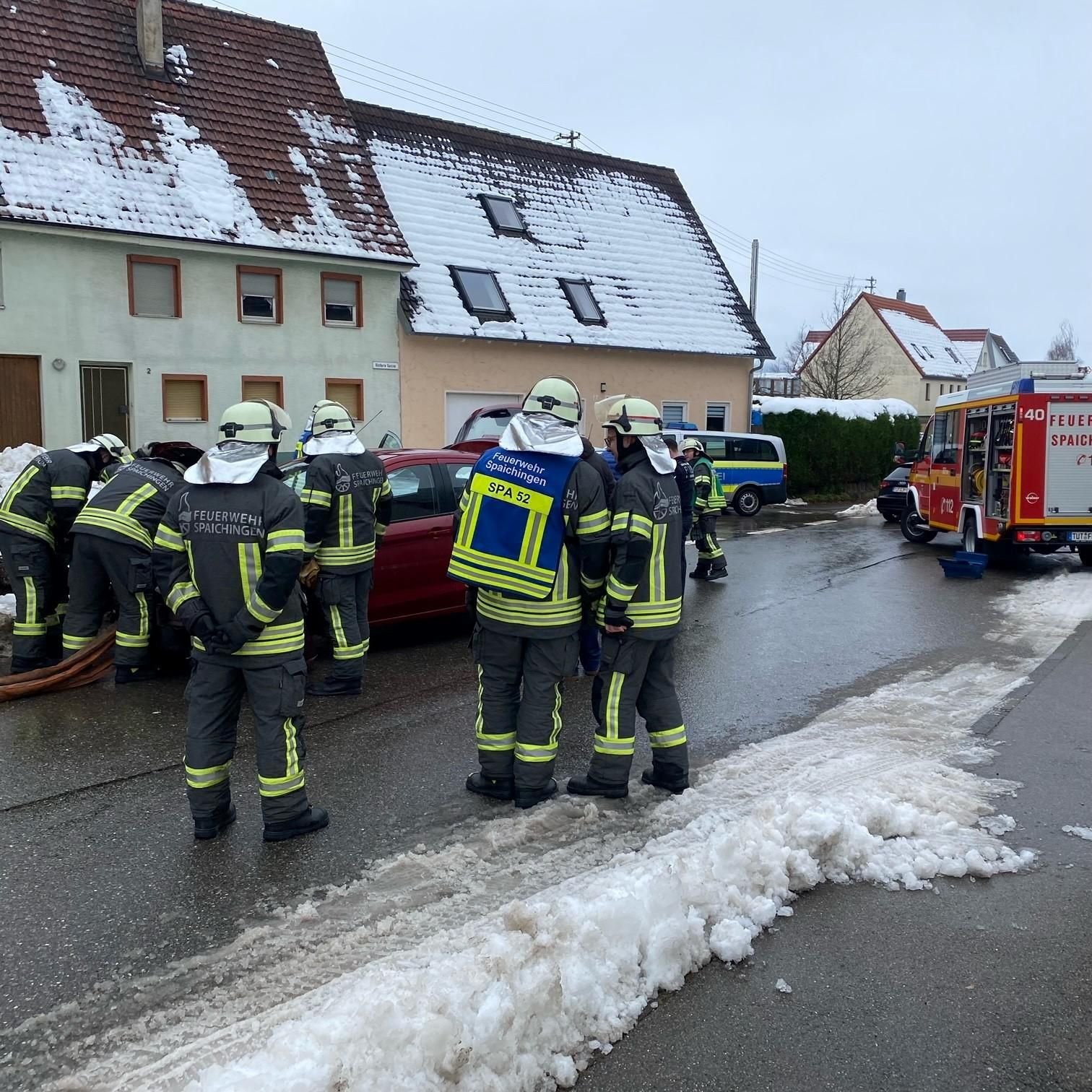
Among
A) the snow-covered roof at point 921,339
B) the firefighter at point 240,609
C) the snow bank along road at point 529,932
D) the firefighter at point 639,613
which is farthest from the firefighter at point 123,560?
the snow-covered roof at point 921,339

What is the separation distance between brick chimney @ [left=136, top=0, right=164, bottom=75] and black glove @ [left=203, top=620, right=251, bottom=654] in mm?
19241

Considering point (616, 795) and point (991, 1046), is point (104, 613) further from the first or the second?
point (991, 1046)

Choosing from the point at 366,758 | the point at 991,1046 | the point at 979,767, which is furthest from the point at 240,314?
the point at 991,1046

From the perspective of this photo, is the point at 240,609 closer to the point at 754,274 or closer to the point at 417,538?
the point at 417,538

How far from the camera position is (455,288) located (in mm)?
22922

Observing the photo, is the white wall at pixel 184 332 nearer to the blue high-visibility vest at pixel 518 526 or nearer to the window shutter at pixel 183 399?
the window shutter at pixel 183 399

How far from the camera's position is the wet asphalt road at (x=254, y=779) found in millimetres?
3902

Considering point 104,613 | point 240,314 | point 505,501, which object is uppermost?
point 240,314

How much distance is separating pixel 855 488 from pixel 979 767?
83.6 feet

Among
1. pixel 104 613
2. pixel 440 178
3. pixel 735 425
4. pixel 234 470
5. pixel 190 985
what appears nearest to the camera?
pixel 190 985

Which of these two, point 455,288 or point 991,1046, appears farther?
point 455,288

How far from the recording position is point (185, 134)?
19734mm

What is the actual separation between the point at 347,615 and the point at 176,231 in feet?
45.0

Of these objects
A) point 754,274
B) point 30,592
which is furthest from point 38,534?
point 754,274
